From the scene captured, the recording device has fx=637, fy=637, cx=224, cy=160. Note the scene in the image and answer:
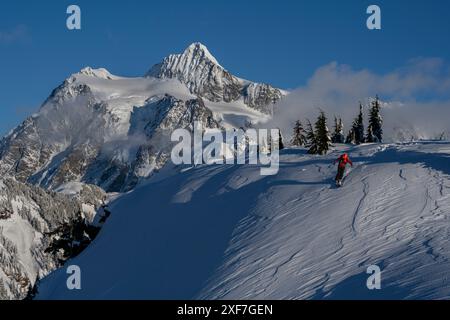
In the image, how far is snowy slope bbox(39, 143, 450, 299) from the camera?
68.6 feet

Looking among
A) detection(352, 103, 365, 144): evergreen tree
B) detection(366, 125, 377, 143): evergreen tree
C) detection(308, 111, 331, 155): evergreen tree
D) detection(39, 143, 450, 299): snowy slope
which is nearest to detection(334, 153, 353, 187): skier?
detection(39, 143, 450, 299): snowy slope

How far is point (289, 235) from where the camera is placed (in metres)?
25.8

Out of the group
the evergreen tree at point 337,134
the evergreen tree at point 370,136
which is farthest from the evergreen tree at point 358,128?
the evergreen tree at point 337,134

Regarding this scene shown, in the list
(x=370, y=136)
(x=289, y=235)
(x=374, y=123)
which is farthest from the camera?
(x=374, y=123)

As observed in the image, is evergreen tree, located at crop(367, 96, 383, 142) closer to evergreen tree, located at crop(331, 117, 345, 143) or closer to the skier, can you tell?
evergreen tree, located at crop(331, 117, 345, 143)

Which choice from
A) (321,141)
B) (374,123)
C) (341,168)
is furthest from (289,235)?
(374,123)

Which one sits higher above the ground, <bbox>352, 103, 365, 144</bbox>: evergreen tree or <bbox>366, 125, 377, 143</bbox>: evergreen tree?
<bbox>352, 103, 365, 144</bbox>: evergreen tree

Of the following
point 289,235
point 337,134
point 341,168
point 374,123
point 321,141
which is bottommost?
point 289,235

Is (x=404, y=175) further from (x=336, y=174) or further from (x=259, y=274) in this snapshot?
(x=259, y=274)

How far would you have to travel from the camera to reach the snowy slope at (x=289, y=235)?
68.6 ft

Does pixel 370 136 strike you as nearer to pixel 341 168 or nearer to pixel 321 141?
pixel 321 141

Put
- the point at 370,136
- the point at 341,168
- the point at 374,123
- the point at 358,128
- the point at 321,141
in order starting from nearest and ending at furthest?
the point at 341,168 → the point at 321,141 → the point at 370,136 → the point at 374,123 → the point at 358,128

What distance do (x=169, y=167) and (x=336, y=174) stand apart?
2561cm
